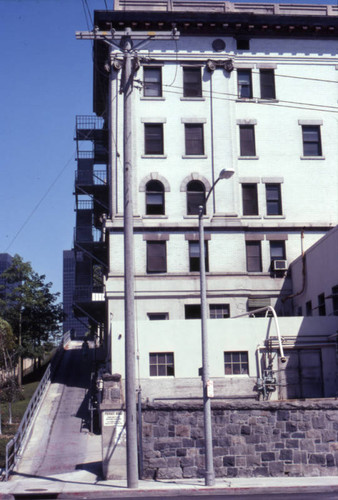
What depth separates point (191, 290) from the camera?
35625 mm

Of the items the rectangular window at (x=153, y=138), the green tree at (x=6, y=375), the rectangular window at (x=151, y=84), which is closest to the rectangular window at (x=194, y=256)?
the rectangular window at (x=153, y=138)

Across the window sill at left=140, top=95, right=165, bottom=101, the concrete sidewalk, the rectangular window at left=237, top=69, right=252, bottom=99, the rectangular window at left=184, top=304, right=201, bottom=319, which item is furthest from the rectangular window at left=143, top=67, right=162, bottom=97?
the concrete sidewalk

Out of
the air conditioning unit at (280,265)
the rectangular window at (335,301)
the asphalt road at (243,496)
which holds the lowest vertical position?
the asphalt road at (243,496)

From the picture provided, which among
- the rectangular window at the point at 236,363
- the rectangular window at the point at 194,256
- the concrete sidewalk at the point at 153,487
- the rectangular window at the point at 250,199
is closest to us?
the concrete sidewalk at the point at 153,487

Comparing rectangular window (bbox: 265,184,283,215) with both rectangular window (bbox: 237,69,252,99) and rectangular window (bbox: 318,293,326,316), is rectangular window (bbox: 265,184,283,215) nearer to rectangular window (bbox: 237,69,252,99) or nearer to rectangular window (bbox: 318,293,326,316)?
rectangular window (bbox: 237,69,252,99)

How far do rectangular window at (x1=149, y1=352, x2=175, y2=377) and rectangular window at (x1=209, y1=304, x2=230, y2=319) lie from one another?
21.9 feet

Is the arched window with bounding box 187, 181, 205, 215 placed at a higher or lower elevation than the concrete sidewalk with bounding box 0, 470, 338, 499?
higher

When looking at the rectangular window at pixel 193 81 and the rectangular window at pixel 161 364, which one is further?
the rectangular window at pixel 193 81

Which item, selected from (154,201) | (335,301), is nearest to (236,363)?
(335,301)

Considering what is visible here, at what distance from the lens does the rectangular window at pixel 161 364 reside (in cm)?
2917

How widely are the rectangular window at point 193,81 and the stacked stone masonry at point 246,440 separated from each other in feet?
73.6

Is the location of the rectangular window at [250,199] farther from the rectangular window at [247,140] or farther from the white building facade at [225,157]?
the rectangular window at [247,140]

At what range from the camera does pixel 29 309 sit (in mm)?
44000

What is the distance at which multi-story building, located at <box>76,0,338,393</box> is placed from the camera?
3609 cm
